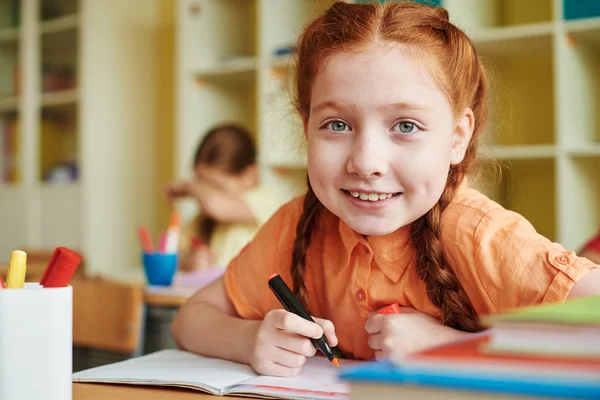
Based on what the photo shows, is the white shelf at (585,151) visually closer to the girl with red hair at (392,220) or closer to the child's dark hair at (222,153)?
the child's dark hair at (222,153)

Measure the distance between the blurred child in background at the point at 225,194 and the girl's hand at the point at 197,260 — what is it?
1.03 feet

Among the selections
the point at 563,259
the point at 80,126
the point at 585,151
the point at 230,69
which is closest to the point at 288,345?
the point at 563,259

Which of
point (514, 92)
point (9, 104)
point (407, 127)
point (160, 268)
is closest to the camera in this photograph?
point (407, 127)

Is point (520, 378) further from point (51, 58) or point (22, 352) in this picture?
point (51, 58)

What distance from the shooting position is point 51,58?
4094mm

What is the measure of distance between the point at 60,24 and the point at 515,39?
2.53m

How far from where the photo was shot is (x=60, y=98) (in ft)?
13.0

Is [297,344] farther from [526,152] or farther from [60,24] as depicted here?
[60,24]

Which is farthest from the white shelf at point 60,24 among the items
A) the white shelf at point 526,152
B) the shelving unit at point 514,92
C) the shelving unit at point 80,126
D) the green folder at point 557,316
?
the green folder at point 557,316

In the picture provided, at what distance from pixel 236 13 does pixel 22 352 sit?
3313mm

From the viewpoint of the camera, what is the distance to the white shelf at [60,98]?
3.92 m

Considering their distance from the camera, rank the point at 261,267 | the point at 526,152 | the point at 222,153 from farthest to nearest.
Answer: the point at 222,153 < the point at 526,152 < the point at 261,267

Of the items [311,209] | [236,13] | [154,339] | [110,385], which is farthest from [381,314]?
[236,13]

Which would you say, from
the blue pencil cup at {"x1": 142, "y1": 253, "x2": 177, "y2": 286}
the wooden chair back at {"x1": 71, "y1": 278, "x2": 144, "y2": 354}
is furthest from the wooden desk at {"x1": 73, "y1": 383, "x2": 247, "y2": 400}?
the blue pencil cup at {"x1": 142, "y1": 253, "x2": 177, "y2": 286}
